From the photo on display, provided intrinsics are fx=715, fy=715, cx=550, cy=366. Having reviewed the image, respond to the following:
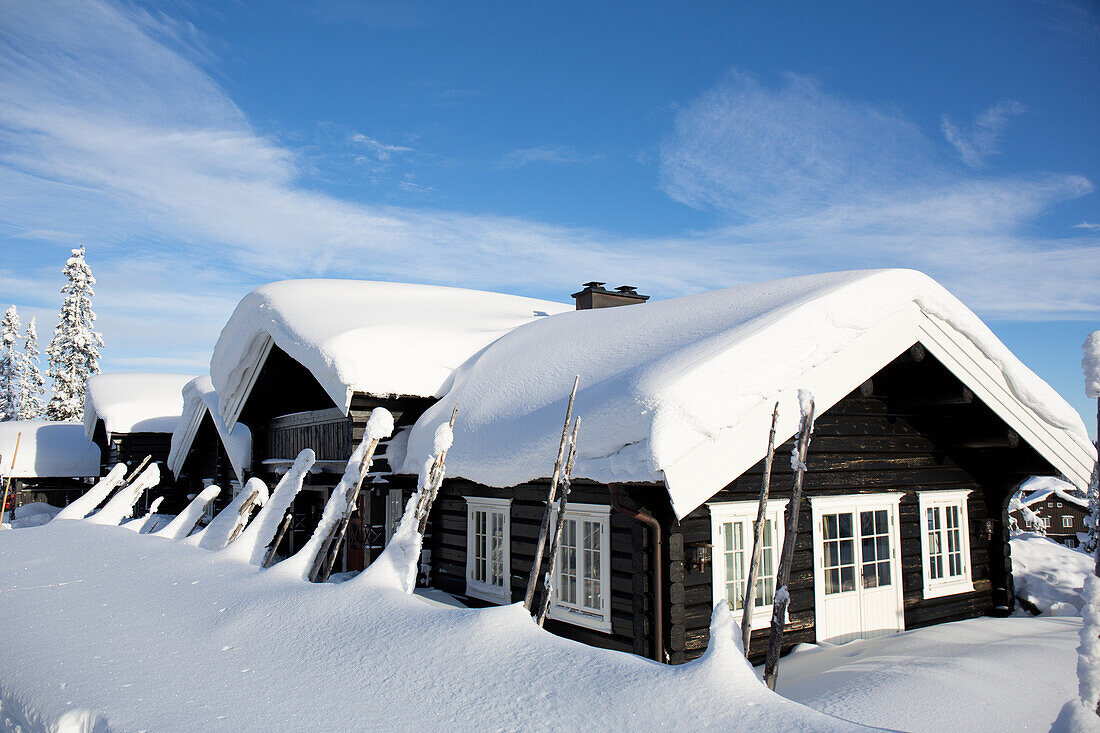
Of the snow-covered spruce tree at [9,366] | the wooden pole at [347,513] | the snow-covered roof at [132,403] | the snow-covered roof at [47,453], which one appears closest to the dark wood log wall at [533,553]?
the wooden pole at [347,513]

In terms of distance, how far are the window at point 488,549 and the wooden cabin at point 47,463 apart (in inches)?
993

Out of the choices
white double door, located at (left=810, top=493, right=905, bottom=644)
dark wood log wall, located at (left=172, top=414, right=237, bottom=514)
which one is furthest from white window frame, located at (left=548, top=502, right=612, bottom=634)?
dark wood log wall, located at (left=172, top=414, right=237, bottom=514)

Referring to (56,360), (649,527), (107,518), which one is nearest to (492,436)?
(649,527)

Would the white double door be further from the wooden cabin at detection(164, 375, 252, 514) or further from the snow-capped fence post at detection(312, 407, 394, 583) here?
the wooden cabin at detection(164, 375, 252, 514)

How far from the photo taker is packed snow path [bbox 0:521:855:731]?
220cm

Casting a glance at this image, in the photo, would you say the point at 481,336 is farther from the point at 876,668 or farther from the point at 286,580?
the point at 286,580

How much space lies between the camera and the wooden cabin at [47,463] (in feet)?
91.0

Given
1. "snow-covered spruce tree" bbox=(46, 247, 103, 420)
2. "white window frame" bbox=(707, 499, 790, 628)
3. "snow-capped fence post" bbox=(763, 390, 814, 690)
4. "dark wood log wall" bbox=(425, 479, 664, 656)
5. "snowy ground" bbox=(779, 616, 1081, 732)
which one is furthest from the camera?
"snow-covered spruce tree" bbox=(46, 247, 103, 420)

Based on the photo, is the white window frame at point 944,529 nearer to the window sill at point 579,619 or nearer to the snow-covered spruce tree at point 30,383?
the window sill at point 579,619

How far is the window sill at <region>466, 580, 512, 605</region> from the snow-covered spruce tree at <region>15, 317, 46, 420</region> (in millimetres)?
49676

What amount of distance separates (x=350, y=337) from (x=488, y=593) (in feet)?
14.3

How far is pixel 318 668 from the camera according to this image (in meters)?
2.71

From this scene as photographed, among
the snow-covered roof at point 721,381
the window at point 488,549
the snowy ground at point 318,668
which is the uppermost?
the snow-covered roof at point 721,381

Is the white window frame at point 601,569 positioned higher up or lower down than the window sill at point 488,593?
higher up
